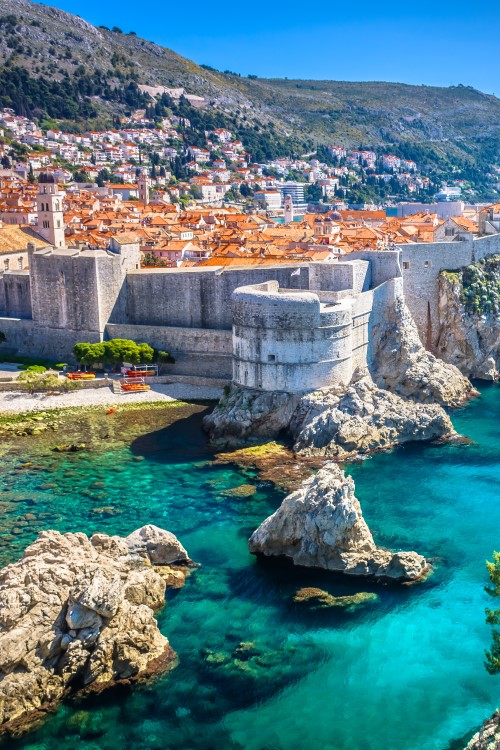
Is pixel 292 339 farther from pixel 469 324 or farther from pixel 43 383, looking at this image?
pixel 43 383

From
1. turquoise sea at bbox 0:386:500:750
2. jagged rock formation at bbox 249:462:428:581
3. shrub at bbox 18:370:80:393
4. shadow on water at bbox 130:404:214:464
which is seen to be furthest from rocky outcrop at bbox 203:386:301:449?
jagged rock formation at bbox 249:462:428:581

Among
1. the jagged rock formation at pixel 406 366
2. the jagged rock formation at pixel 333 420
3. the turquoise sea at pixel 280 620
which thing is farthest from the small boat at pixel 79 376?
the jagged rock formation at pixel 406 366

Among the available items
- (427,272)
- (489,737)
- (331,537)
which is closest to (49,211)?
(427,272)

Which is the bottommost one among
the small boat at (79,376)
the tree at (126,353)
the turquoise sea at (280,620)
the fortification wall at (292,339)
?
the turquoise sea at (280,620)

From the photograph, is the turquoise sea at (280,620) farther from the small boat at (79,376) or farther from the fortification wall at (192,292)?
the fortification wall at (192,292)

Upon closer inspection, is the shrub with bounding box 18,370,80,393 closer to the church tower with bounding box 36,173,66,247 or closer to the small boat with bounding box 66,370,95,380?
the small boat with bounding box 66,370,95,380

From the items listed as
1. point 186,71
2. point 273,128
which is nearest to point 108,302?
point 273,128
